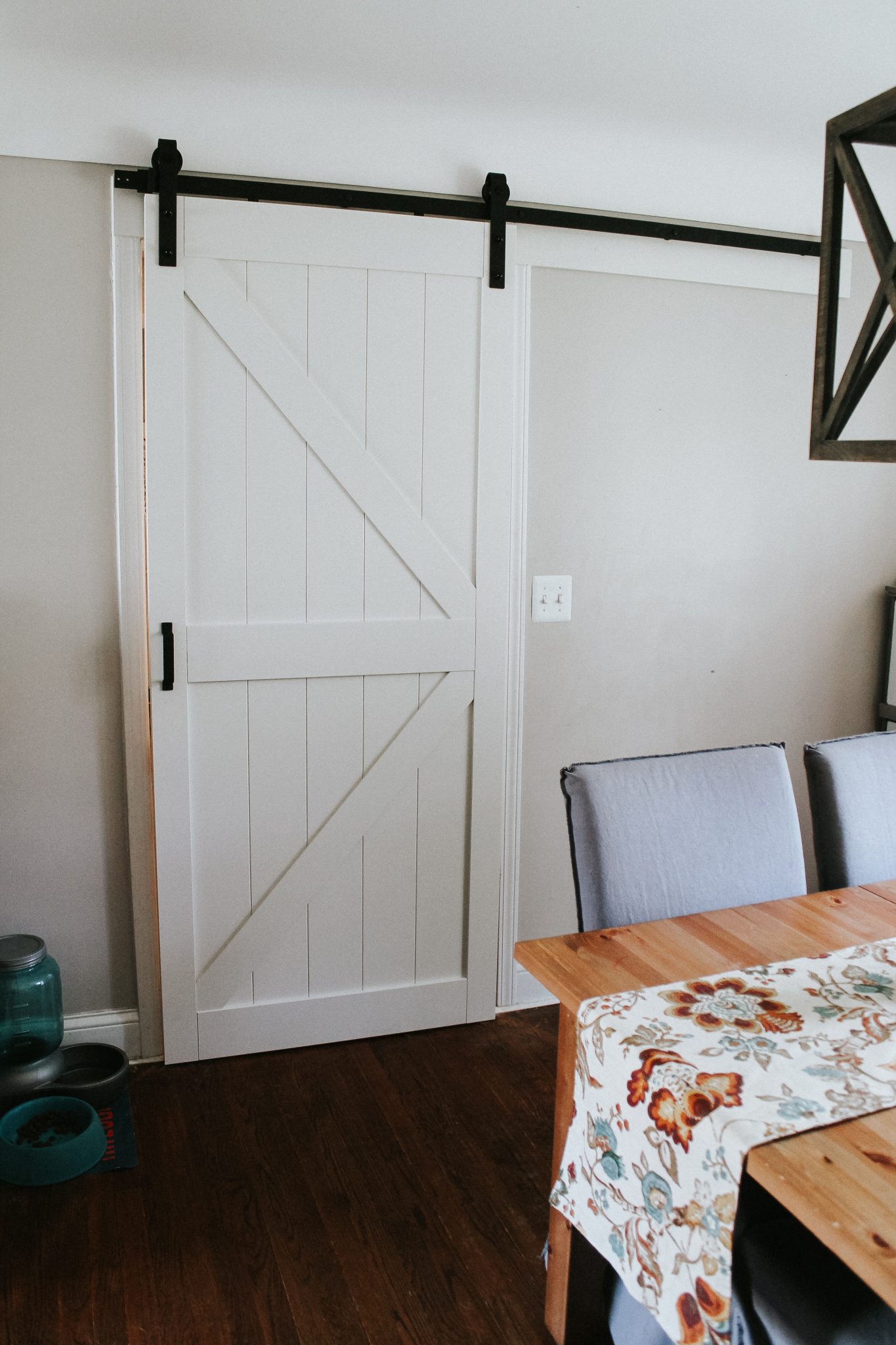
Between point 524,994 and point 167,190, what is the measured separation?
2.23 meters

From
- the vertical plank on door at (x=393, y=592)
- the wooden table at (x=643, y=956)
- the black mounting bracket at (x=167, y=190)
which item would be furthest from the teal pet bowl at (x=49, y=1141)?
the black mounting bracket at (x=167, y=190)

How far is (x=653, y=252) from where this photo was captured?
105 inches

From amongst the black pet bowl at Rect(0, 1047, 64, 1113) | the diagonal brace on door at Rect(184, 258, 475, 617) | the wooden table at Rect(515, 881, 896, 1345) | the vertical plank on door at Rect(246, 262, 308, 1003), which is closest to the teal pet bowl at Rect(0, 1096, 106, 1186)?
the black pet bowl at Rect(0, 1047, 64, 1113)

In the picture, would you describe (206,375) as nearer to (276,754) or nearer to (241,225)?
(241,225)

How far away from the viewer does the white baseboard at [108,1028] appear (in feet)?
8.25

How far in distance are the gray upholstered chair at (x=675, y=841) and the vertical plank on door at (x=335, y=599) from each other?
94cm

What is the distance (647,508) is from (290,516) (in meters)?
0.99

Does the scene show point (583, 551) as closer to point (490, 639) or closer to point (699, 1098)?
point (490, 639)

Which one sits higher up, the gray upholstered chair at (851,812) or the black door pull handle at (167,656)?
the black door pull handle at (167,656)

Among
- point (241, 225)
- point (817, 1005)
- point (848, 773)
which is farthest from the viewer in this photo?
point (241, 225)

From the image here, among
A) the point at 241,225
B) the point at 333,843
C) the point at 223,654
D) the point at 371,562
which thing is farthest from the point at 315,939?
the point at 241,225

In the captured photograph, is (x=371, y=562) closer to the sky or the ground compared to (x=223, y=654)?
closer to the sky

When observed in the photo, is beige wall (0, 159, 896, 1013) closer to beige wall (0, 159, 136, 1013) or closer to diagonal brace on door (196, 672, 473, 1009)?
beige wall (0, 159, 136, 1013)

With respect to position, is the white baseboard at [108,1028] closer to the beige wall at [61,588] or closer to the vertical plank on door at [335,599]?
the beige wall at [61,588]
